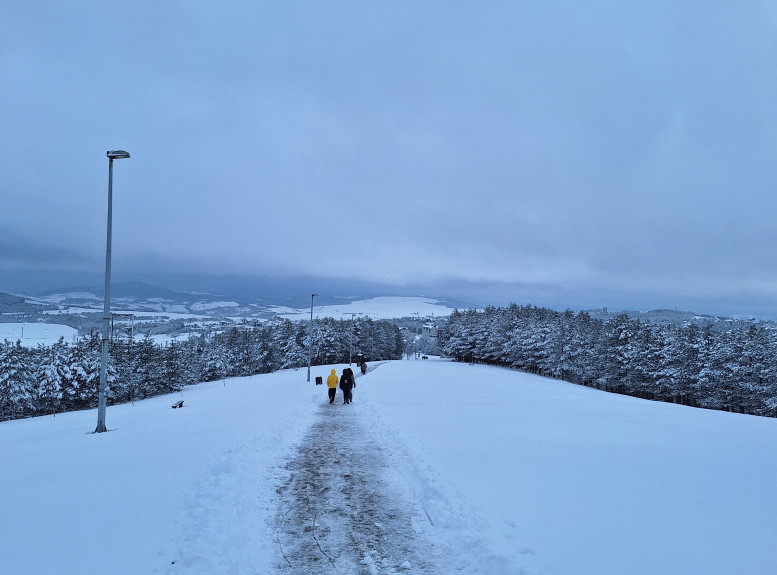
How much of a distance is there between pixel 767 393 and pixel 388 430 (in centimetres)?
4573

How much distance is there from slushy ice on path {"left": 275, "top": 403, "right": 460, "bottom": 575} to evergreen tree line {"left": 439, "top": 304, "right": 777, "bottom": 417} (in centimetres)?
4645

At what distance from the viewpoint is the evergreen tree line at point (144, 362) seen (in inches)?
1774

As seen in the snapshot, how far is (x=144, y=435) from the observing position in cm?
1213

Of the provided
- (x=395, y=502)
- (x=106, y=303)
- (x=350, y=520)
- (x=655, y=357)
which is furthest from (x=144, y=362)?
(x=655, y=357)

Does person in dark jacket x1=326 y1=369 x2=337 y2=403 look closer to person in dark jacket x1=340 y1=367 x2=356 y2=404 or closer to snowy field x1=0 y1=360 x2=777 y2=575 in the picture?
person in dark jacket x1=340 y1=367 x2=356 y2=404

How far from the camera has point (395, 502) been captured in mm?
8016

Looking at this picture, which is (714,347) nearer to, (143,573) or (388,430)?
(388,430)

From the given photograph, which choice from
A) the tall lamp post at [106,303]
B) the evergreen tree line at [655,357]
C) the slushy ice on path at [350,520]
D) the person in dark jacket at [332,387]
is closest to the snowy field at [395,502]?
the slushy ice on path at [350,520]

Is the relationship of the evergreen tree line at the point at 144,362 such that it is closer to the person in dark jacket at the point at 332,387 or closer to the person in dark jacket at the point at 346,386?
the person in dark jacket at the point at 332,387

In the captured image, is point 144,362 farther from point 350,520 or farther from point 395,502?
point 350,520

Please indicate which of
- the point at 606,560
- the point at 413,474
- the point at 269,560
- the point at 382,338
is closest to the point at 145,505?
the point at 269,560

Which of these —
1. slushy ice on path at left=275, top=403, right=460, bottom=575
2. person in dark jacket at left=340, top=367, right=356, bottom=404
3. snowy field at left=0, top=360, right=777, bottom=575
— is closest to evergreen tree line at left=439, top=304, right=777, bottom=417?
snowy field at left=0, top=360, right=777, bottom=575

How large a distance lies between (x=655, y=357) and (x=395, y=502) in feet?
178

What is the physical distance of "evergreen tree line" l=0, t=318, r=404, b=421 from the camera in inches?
1774
